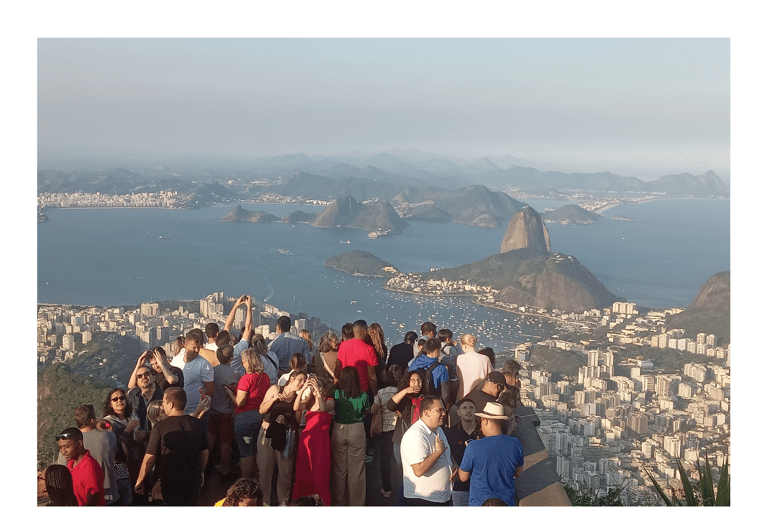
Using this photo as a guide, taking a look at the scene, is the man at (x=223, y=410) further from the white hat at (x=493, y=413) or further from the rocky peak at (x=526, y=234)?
the rocky peak at (x=526, y=234)

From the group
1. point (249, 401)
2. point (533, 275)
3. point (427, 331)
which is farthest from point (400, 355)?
point (533, 275)

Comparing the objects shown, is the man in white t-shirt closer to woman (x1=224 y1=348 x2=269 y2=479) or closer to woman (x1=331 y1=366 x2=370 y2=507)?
woman (x1=224 y1=348 x2=269 y2=479)

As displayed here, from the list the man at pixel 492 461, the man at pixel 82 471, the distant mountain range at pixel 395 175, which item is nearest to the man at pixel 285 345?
the man at pixel 82 471

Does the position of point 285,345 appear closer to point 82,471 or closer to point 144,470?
point 144,470

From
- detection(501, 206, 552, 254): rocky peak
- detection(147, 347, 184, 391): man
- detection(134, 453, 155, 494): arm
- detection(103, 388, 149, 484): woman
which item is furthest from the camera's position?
detection(501, 206, 552, 254): rocky peak

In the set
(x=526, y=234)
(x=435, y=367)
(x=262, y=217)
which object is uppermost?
(x=262, y=217)

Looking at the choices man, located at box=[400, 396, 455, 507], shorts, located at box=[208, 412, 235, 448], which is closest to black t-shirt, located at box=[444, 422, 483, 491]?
man, located at box=[400, 396, 455, 507]
